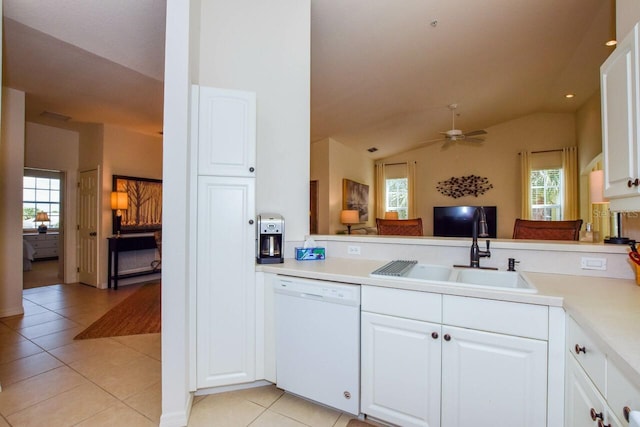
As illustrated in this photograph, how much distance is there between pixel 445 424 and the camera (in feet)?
4.81

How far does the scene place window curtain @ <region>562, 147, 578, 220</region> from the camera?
5.99m

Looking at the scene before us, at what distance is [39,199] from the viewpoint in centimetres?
786

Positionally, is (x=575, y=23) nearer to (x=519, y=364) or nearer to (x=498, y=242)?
(x=498, y=242)

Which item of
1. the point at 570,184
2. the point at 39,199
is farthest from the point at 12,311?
the point at 570,184

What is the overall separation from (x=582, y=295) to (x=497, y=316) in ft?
1.20

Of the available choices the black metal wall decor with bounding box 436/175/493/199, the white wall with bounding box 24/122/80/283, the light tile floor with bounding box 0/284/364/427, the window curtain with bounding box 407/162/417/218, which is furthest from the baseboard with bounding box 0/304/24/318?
the black metal wall decor with bounding box 436/175/493/199

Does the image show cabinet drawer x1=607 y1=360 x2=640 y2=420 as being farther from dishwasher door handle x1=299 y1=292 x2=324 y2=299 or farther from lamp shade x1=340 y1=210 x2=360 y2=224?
lamp shade x1=340 y1=210 x2=360 y2=224

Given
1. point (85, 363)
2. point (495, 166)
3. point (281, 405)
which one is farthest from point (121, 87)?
point (495, 166)

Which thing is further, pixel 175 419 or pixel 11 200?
pixel 11 200

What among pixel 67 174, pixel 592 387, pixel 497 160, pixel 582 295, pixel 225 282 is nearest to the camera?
pixel 592 387

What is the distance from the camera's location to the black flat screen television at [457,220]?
6746 millimetres

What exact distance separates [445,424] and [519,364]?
484mm

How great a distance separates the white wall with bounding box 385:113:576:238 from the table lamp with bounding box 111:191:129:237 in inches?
247

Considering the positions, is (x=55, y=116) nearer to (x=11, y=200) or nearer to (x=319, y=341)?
(x=11, y=200)
